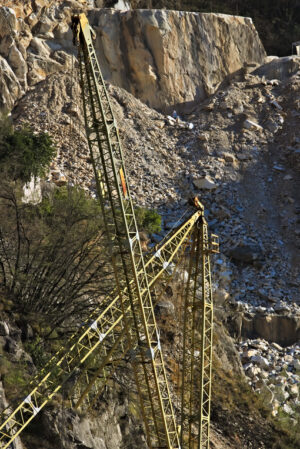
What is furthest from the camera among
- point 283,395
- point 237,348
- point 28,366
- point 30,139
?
point 30,139

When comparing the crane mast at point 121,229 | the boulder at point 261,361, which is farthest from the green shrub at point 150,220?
the crane mast at point 121,229

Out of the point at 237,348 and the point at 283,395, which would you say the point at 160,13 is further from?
the point at 283,395

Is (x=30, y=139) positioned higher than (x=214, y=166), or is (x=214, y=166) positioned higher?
(x=30, y=139)

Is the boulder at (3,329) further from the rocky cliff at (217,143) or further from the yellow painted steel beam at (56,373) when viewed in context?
the rocky cliff at (217,143)

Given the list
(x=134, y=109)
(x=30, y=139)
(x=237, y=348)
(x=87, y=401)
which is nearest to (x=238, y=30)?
(x=134, y=109)

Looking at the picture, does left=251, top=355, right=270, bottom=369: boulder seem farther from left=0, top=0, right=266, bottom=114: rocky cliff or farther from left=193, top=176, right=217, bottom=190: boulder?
left=0, top=0, right=266, bottom=114: rocky cliff

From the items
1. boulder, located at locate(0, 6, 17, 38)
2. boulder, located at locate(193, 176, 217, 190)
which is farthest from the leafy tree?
boulder, located at locate(0, 6, 17, 38)
